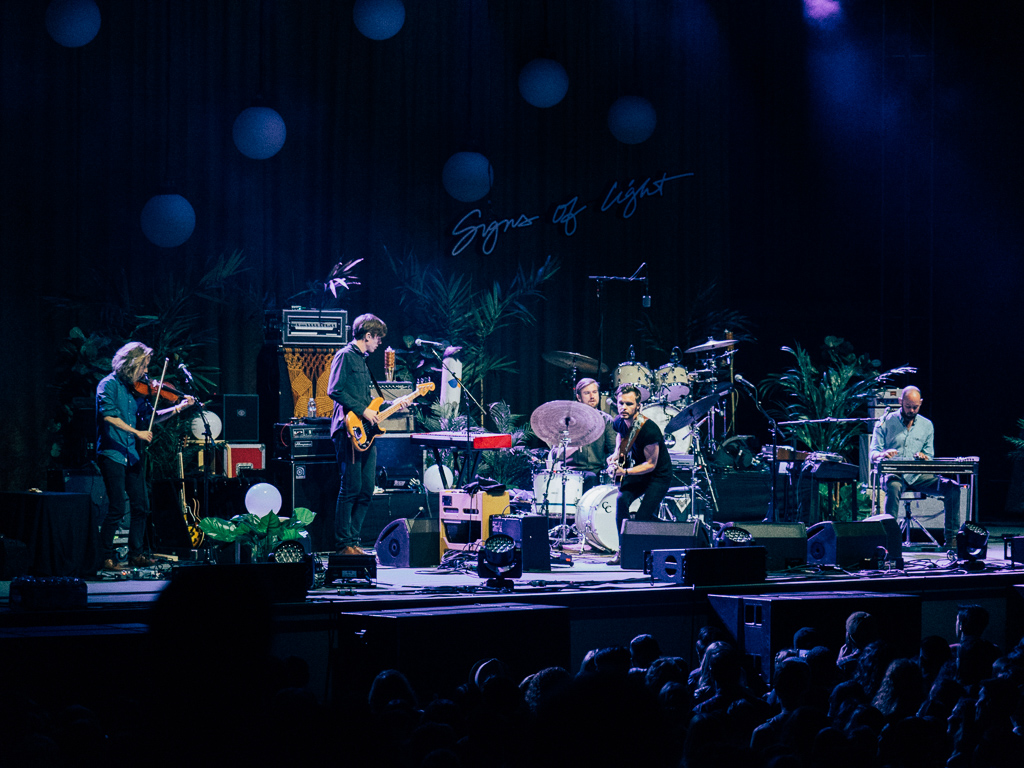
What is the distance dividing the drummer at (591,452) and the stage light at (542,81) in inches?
119

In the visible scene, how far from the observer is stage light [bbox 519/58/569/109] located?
1188 cm

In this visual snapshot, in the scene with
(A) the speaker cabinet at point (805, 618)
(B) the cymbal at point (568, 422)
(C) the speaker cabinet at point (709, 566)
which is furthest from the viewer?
(B) the cymbal at point (568, 422)

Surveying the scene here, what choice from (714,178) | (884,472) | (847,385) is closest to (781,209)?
(714,178)

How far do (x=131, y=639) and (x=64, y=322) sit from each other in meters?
6.90

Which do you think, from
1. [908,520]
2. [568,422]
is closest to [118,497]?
[568,422]

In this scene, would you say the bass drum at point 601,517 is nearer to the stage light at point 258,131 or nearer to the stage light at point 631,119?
the stage light at point 631,119

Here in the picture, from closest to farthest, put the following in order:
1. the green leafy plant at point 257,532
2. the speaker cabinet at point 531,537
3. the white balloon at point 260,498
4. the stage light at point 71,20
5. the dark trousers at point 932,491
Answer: the green leafy plant at point 257,532, the speaker cabinet at point 531,537, the white balloon at point 260,498, the stage light at point 71,20, the dark trousers at point 932,491

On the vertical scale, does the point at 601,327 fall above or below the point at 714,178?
below

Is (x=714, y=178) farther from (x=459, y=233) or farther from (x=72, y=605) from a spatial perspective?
(x=72, y=605)

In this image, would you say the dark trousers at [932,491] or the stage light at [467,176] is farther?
the stage light at [467,176]

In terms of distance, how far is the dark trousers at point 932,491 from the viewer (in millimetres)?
10555

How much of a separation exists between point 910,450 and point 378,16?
625 cm

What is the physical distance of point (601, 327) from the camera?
1316 centimetres

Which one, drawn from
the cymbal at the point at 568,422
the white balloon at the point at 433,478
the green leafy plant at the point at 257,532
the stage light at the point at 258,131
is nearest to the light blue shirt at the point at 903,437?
the cymbal at the point at 568,422
